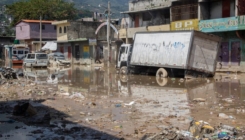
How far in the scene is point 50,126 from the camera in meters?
7.54

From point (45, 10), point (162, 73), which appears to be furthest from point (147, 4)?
point (45, 10)

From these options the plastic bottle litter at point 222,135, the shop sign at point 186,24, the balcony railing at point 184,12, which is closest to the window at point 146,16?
the balcony railing at point 184,12

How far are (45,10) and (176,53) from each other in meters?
43.1

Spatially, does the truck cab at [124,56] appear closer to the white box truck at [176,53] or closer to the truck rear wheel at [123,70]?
the truck rear wheel at [123,70]

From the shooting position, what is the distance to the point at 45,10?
2263 inches

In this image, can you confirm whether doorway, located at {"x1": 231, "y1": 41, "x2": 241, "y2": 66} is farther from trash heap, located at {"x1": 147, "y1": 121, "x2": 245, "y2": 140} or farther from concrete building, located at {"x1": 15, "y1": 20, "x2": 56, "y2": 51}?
concrete building, located at {"x1": 15, "y1": 20, "x2": 56, "y2": 51}

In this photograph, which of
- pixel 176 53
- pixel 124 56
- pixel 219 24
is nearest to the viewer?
pixel 176 53

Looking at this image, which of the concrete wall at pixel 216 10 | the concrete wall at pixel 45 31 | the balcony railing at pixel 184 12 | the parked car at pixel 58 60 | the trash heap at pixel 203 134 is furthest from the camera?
the concrete wall at pixel 45 31

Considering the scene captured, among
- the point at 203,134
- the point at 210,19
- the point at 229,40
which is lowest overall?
the point at 203,134

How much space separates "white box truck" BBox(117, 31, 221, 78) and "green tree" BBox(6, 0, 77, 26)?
38829mm

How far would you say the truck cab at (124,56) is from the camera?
22.7 m

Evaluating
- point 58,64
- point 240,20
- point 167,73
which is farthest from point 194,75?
point 58,64

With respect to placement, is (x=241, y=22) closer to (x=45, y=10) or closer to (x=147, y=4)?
(x=147, y=4)

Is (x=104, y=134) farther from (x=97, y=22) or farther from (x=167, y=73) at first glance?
(x=97, y=22)
